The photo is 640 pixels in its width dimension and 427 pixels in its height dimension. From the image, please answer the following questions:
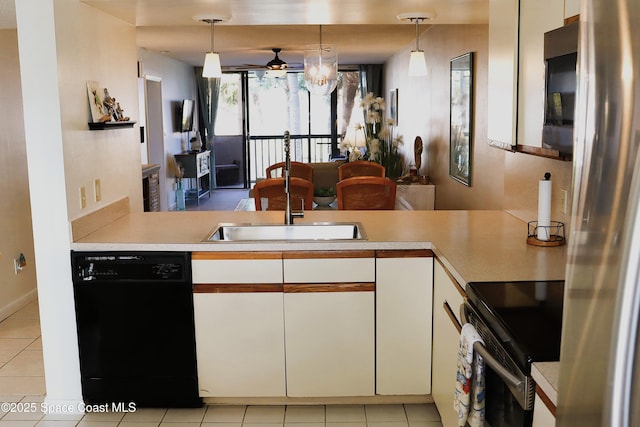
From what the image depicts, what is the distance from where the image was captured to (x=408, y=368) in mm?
3119

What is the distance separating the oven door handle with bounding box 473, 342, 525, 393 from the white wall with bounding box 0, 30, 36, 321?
157 inches

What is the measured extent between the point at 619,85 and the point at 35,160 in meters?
2.85

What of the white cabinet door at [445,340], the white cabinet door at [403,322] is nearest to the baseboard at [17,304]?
the white cabinet door at [403,322]

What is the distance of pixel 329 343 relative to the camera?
10.2ft

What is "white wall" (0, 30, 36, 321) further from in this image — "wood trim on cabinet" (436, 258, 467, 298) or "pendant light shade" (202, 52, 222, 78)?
"wood trim on cabinet" (436, 258, 467, 298)

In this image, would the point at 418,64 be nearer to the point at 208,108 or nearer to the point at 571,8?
the point at 571,8

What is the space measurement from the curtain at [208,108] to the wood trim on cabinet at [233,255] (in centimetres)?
983

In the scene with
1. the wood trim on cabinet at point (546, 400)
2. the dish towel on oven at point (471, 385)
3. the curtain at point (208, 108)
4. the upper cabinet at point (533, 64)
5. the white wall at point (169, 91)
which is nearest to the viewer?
the wood trim on cabinet at point (546, 400)

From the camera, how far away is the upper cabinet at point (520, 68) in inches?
94.8

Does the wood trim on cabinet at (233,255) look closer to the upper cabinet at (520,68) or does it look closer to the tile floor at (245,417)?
the tile floor at (245,417)

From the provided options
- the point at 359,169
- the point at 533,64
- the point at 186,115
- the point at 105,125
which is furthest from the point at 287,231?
the point at 186,115

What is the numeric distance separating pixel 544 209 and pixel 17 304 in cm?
395

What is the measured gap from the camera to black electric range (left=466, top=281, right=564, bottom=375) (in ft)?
5.29

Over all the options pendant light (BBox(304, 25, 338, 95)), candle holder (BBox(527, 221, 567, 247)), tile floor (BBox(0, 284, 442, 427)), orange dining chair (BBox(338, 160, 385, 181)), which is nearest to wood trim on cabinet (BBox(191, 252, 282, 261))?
tile floor (BBox(0, 284, 442, 427))
